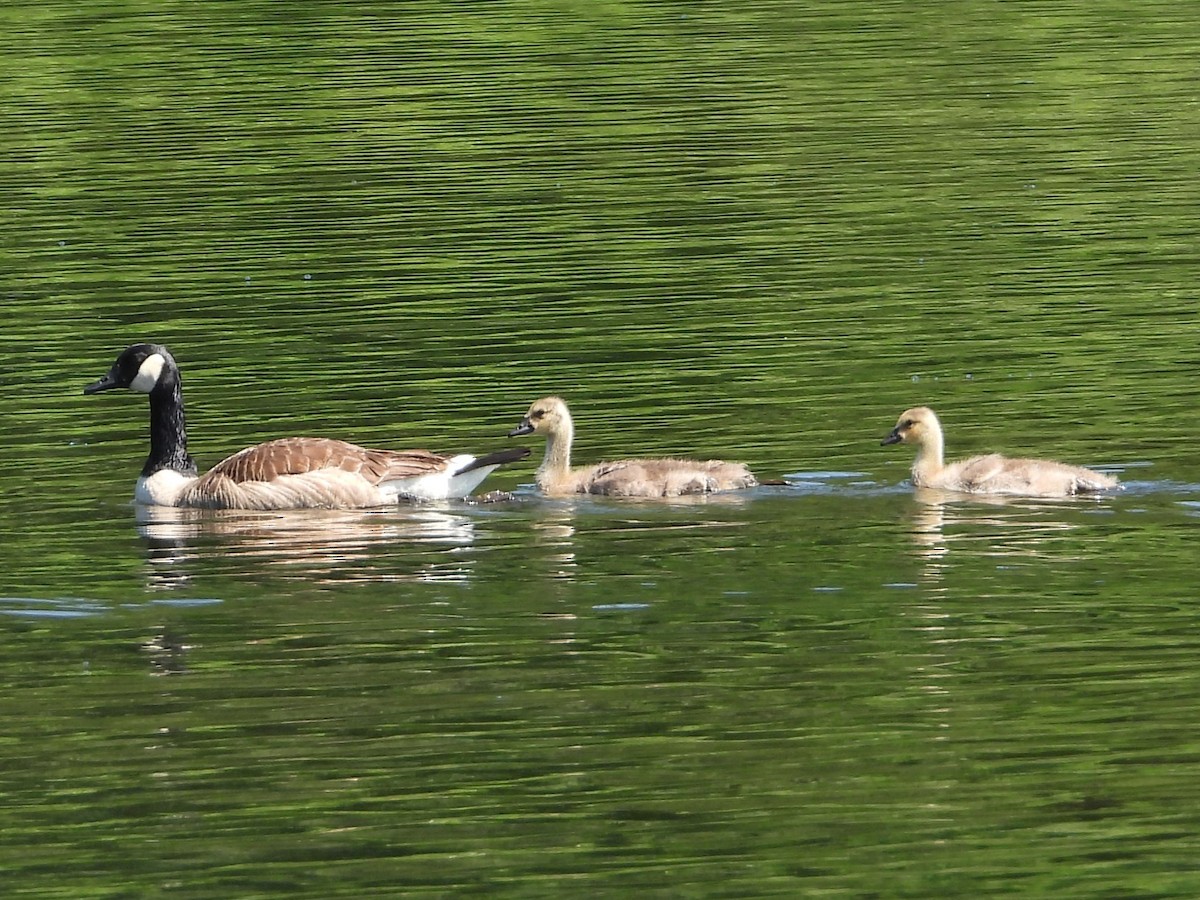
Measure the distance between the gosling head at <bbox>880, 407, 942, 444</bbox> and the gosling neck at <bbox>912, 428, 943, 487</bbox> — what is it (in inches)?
1.5

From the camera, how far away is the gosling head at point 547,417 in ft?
63.7

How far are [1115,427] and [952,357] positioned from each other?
11.7 ft

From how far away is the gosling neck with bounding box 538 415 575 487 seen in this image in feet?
63.5

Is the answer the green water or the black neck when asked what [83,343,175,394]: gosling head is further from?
the green water

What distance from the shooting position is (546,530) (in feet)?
58.2

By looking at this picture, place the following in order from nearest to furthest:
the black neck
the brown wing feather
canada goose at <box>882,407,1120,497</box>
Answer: canada goose at <box>882,407,1120,497</box>, the brown wing feather, the black neck

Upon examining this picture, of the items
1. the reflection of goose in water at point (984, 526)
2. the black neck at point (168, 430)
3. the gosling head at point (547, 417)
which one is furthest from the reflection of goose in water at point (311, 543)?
the reflection of goose in water at point (984, 526)

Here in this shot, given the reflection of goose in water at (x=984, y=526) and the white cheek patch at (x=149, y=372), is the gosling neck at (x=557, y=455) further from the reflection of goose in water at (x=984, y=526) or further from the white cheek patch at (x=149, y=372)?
the white cheek patch at (x=149, y=372)

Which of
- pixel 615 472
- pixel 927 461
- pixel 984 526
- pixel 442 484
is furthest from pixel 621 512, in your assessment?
pixel 984 526

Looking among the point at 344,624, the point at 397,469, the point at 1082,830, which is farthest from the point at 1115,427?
the point at 1082,830

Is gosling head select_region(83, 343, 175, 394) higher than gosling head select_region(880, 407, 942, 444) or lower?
higher

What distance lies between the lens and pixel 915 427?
61.4 ft

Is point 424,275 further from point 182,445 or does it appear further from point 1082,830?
point 1082,830

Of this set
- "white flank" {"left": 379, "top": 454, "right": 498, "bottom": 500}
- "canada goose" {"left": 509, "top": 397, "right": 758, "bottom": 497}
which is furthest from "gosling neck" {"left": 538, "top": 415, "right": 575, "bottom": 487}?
"white flank" {"left": 379, "top": 454, "right": 498, "bottom": 500}
